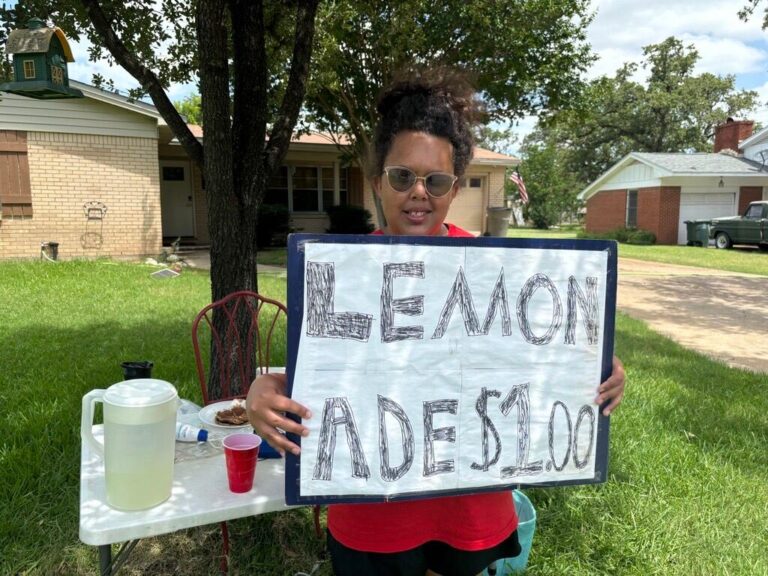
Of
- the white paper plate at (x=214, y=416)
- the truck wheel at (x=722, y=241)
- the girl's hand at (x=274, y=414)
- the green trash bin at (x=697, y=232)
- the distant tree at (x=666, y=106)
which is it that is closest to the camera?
the girl's hand at (x=274, y=414)

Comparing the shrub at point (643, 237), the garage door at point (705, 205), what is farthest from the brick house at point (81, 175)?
the garage door at point (705, 205)

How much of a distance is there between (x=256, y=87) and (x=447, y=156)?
1589 mm

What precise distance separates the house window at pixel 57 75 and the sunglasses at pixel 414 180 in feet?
8.89

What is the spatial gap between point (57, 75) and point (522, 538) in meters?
3.60

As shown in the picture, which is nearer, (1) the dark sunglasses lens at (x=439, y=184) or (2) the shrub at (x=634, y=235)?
(1) the dark sunglasses lens at (x=439, y=184)

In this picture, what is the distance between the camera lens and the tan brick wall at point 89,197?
11695 mm

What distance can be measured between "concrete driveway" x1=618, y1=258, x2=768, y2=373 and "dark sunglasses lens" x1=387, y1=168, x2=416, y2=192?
5.39 meters

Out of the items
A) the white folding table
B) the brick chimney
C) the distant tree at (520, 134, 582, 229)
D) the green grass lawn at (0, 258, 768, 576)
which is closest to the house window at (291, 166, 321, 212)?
the green grass lawn at (0, 258, 768, 576)

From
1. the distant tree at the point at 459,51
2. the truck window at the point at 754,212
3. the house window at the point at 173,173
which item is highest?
the distant tree at the point at 459,51

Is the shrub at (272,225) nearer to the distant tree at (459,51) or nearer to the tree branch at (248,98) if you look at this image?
the distant tree at (459,51)

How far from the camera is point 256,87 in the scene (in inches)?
108

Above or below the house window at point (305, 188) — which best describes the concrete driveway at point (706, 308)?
below

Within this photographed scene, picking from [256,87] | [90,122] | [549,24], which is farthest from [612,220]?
[256,87]

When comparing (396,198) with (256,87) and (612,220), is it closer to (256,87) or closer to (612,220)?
(256,87)
